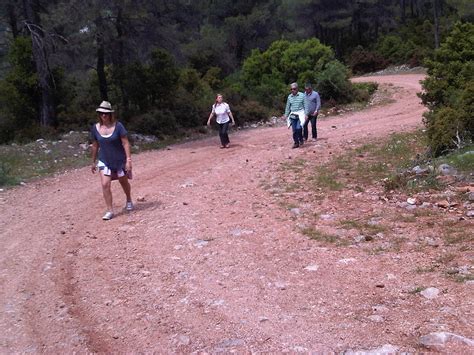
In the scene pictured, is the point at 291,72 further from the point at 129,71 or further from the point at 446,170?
the point at 446,170

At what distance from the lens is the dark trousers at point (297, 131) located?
13.0 m

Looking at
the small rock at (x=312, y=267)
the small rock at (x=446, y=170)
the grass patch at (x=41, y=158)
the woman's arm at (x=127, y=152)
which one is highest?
the woman's arm at (x=127, y=152)

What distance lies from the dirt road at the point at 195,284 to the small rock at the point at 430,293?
10 cm

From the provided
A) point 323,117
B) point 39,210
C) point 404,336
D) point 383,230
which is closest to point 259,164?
point 39,210

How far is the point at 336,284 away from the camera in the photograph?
496 cm

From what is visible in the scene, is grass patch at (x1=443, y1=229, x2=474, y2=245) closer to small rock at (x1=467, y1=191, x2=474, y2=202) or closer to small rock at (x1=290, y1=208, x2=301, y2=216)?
small rock at (x1=467, y1=191, x2=474, y2=202)

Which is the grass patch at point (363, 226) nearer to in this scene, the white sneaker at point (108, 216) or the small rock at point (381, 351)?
the small rock at point (381, 351)

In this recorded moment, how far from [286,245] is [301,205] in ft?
5.76

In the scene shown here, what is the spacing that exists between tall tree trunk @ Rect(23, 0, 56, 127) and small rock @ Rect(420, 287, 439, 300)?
47.5ft

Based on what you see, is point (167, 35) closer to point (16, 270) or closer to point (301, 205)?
point (301, 205)

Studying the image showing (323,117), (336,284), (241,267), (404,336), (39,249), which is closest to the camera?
(404,336)

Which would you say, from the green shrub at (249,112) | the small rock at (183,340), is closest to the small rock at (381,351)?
the small rock at (183,340)

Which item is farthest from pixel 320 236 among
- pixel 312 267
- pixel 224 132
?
pixel 224 132

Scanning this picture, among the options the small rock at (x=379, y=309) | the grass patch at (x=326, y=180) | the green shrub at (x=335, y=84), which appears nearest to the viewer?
the small rock at (x=379, y=309)
